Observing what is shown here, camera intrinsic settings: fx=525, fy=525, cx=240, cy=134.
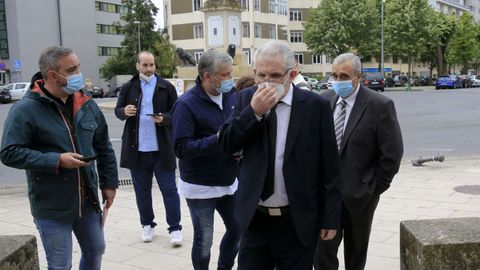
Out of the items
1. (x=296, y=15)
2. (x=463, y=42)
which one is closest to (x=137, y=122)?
(x=463, y=42)

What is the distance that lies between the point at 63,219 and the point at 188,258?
83.3 inches

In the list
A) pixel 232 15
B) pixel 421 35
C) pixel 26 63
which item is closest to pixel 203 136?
pixel 232 15

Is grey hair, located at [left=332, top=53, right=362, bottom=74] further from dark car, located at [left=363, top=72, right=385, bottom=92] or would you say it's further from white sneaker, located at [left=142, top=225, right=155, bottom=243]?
dark car, located at [left=363, top=72, right=385, bottom=92]

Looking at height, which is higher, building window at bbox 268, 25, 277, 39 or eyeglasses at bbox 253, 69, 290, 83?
building window at bbox 268, 25, 277, 39

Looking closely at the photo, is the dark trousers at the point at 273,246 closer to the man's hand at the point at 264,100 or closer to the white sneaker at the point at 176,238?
the man's hand at the point at 264,100

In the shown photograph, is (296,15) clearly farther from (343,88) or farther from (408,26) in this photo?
(343,88)

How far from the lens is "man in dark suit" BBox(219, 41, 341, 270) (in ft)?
9.92

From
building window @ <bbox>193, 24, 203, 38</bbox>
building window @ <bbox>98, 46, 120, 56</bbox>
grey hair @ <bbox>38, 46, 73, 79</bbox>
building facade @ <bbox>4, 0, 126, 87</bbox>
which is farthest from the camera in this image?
building window @ <bbox>98, 46, 120, 56</bbox>

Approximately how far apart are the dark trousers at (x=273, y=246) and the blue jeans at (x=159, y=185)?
268 cm

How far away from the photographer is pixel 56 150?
3.46m

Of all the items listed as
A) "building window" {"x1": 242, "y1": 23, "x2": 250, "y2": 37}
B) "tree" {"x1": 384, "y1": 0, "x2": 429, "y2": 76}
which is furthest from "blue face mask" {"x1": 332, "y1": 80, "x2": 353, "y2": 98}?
"building window" {"x1": 242, "y1": 23, "x2": 250, "y2": 37}

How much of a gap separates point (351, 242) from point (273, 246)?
124cm

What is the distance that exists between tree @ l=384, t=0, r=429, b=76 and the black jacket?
4991 centimetres

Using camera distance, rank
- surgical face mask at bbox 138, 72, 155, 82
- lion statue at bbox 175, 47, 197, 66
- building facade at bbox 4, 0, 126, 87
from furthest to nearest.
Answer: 1. building facade at bbox 4, 0, 126, 87
2. lion statue at bbox 175, 47, 197, 66
3. surgical face mask at bbox 138, 72, 155, 82
